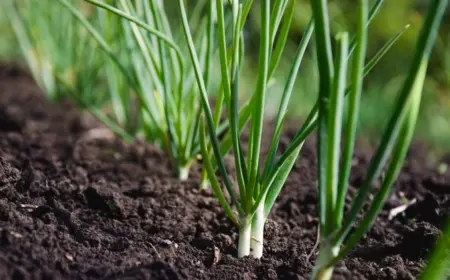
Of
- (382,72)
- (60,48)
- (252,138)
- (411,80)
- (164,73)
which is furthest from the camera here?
(382,72)

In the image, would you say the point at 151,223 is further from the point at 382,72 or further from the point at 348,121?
the point at 382,72

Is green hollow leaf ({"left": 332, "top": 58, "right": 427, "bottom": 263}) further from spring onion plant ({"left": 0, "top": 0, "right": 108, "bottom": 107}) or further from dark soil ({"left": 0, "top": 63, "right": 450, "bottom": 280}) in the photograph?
spring onion plant ({"left": 0, "top": 0, "right": 108, "bottom": 107})

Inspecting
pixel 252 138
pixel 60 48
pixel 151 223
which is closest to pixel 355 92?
pixel 252 138

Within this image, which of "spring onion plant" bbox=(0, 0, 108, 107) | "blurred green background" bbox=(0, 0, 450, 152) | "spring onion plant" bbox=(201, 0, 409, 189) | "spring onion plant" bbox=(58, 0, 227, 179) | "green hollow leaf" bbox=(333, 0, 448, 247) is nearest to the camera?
"green hollow leaf" bbox=(333, 0, 448, 247)

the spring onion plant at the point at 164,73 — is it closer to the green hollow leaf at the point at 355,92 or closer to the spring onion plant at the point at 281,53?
the spring onion plant at the point at 281,53

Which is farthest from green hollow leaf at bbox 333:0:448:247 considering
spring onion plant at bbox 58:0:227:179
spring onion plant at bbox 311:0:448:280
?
spring onion plant at bbox 58:0:227:179

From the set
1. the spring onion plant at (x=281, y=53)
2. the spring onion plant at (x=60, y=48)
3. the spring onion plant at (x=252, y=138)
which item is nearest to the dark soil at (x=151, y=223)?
the spring onion plant at (x=252, y=138)

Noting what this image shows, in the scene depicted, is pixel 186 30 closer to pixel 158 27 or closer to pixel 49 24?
pixel 158 27
